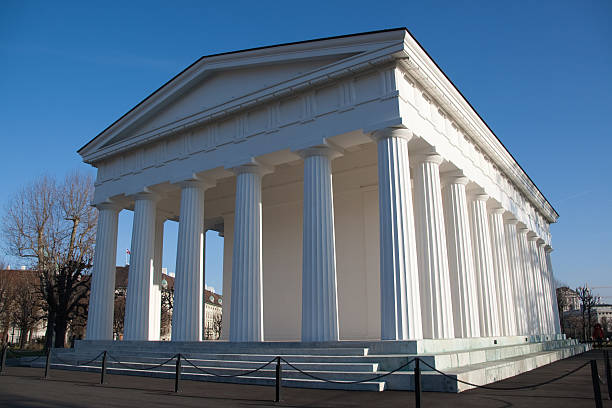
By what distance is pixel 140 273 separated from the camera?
914 inches

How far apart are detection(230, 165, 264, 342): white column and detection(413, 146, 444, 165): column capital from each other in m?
6.46

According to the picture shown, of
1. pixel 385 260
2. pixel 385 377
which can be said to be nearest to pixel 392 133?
pixel 385 260

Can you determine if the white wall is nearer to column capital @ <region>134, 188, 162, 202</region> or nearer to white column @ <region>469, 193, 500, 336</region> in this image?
white column @ <region>469, 193, 500, 336</region>

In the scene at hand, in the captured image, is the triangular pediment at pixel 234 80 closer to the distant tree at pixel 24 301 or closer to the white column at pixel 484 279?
the white column at pixel 484 279

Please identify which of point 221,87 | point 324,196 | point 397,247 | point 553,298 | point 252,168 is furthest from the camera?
point 553,298

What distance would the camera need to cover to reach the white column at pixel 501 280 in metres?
24.9

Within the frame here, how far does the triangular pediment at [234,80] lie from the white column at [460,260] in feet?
24.0

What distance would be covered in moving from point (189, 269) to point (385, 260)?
9.66 metres

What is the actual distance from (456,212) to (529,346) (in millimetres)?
7953

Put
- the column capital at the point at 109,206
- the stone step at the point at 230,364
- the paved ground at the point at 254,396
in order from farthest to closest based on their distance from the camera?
the column capital at the point at 109,206, the stone step at the point at 230,364, the paved ground at the point at 254,396

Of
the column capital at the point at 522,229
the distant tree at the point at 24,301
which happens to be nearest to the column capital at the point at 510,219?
the column capital at the point at 522,229

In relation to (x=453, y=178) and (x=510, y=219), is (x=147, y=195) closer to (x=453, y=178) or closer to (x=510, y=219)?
(x=453, y=178)

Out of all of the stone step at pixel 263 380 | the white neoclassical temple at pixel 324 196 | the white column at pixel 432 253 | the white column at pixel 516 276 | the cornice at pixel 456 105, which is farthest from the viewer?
the white column at pixel 516 276

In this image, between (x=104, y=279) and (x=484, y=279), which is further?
(x=104, y=279)
